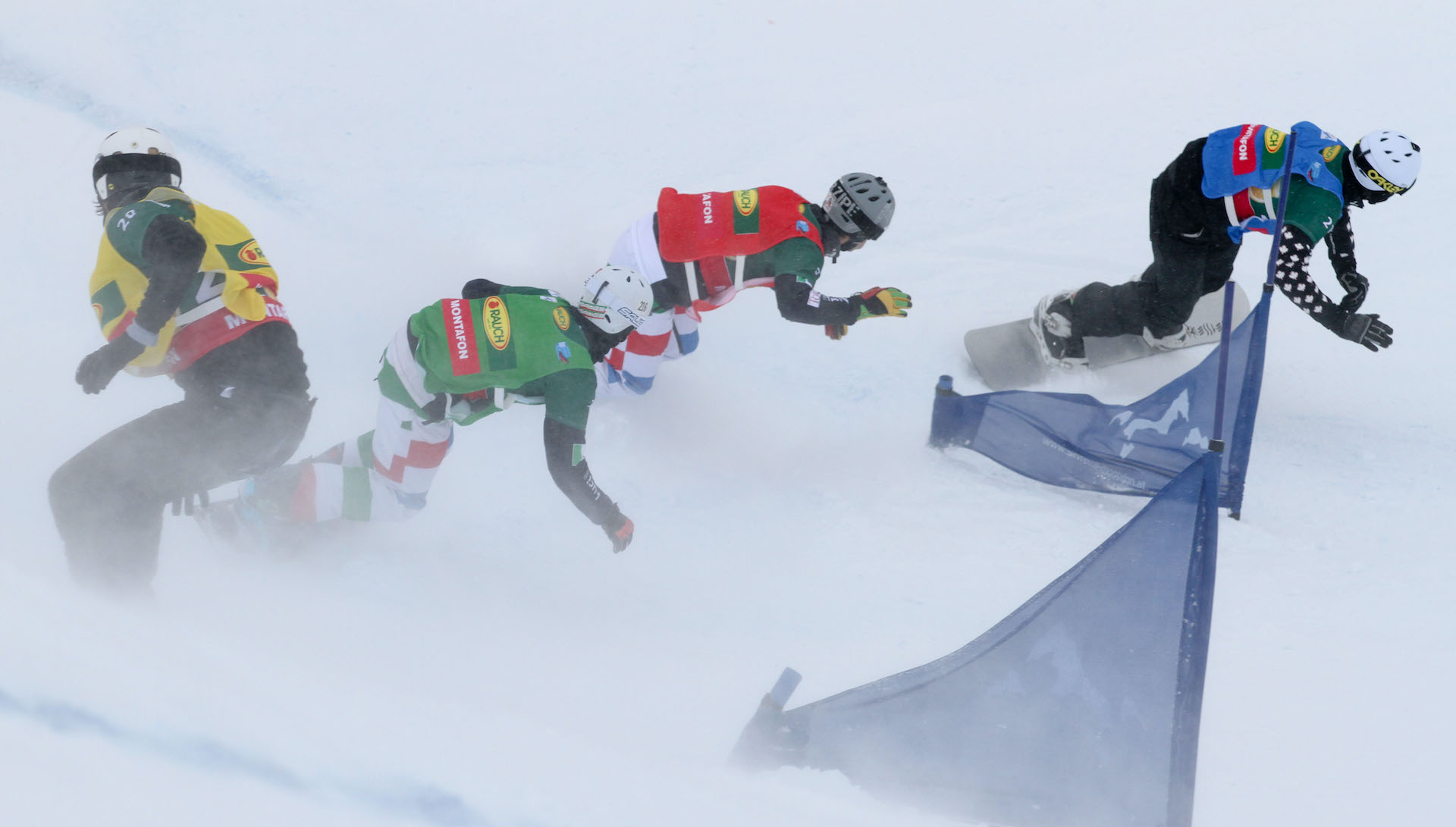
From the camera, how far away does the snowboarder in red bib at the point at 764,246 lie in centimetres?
415

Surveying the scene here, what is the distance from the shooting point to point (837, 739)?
9.23ft

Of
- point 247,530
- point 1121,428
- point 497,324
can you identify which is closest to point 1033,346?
point 1121,428

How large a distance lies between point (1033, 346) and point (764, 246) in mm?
1782

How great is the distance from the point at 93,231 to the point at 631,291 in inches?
164

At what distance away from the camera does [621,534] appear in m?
3.71

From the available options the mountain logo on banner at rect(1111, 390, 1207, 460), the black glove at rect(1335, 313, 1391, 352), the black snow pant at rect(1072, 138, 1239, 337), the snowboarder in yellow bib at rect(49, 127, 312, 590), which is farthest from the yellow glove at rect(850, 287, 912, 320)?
the snowboarder in yellow bib at rect(49, 127, 312, 590)

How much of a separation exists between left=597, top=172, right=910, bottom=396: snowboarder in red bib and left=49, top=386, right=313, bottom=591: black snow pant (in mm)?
1417

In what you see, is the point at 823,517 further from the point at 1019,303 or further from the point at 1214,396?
the point at 1019,303

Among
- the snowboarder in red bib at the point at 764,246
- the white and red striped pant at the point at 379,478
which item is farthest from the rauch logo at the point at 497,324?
the snowboarder in red bib at the point at 764,246

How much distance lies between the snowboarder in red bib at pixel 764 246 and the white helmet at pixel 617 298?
497 mm

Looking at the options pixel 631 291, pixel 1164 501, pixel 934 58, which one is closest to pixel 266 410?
pixel 631 291

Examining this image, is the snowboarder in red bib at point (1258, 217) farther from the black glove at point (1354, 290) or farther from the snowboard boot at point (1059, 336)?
the snowboard boot at point (1059, 336)

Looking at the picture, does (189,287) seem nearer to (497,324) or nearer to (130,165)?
(130,165)

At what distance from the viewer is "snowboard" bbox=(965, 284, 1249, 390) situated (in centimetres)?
513
